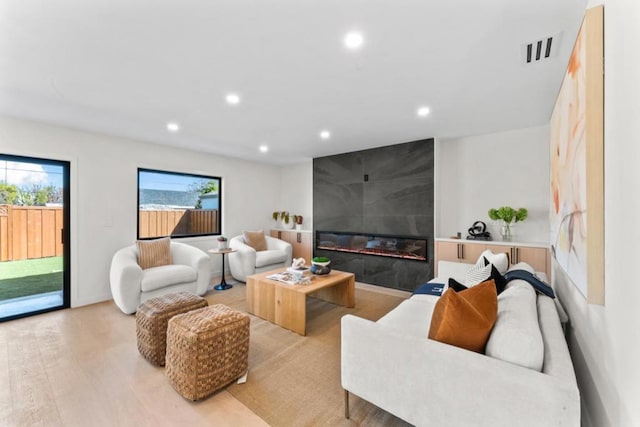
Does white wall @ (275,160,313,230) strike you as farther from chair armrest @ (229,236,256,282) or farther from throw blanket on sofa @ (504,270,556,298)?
throw blanket on sofa @ (504,270,556,298)

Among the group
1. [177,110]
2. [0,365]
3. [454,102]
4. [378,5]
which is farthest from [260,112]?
[0,365]

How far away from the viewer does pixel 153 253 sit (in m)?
3.75

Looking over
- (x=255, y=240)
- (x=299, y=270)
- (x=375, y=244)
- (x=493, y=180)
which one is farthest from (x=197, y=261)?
(x=493, y=180)

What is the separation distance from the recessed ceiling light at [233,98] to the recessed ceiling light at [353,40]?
1245 mm

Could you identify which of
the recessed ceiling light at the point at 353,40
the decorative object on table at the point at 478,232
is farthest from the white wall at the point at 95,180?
the decorative object on table at the point at 478,232

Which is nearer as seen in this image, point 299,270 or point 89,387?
point 89,387

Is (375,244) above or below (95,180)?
below

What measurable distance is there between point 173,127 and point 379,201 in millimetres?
3238

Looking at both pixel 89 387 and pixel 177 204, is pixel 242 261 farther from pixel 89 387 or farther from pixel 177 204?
pixel 89 387

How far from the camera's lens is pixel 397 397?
1.40 m

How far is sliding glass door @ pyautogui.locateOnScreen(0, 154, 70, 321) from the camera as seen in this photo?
310cm

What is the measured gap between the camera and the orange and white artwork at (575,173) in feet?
4.21

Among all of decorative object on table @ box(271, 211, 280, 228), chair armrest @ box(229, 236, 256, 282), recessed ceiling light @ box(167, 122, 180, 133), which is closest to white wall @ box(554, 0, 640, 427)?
recessed ceiling light @ box(167, 122, 180, 133)

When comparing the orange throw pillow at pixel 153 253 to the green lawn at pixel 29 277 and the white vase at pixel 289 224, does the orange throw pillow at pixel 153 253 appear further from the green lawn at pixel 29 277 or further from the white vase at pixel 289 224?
the white vase at pixel 289 224
